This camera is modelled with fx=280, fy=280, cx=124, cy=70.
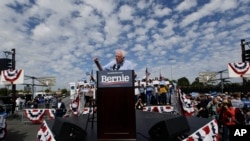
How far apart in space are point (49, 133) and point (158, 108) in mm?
11298

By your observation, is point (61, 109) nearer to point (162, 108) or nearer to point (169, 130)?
point (162, 108)

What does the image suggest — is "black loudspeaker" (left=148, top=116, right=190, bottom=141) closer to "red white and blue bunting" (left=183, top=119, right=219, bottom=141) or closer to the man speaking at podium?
"red white and blue bunting" (left=183, top=119, right=219, bottom=141)

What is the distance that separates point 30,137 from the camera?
11.8m

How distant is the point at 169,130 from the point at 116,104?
3.03ft

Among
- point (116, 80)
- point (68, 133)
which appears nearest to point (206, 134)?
point (116, 80)

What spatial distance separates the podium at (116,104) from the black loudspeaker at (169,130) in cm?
40

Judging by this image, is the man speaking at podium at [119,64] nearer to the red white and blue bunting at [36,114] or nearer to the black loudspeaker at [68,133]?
the black loudspeaker at [68,133]

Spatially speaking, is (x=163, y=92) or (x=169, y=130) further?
(x=163, y=92)

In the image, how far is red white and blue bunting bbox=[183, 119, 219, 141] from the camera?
4467 mm

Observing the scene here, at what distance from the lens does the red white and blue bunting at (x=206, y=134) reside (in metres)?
4.47

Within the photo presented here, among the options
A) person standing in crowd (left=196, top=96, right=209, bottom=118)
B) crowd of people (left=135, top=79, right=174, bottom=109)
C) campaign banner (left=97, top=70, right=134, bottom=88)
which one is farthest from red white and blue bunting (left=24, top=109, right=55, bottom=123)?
campaign banner (left=97, top=70, right=134, bottom=88)

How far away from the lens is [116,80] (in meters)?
4.43

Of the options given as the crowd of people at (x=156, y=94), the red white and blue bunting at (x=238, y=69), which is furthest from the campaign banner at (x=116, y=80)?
the red white and blue bunting at (x=238, y=69)

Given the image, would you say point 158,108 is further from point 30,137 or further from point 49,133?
point 49,133
